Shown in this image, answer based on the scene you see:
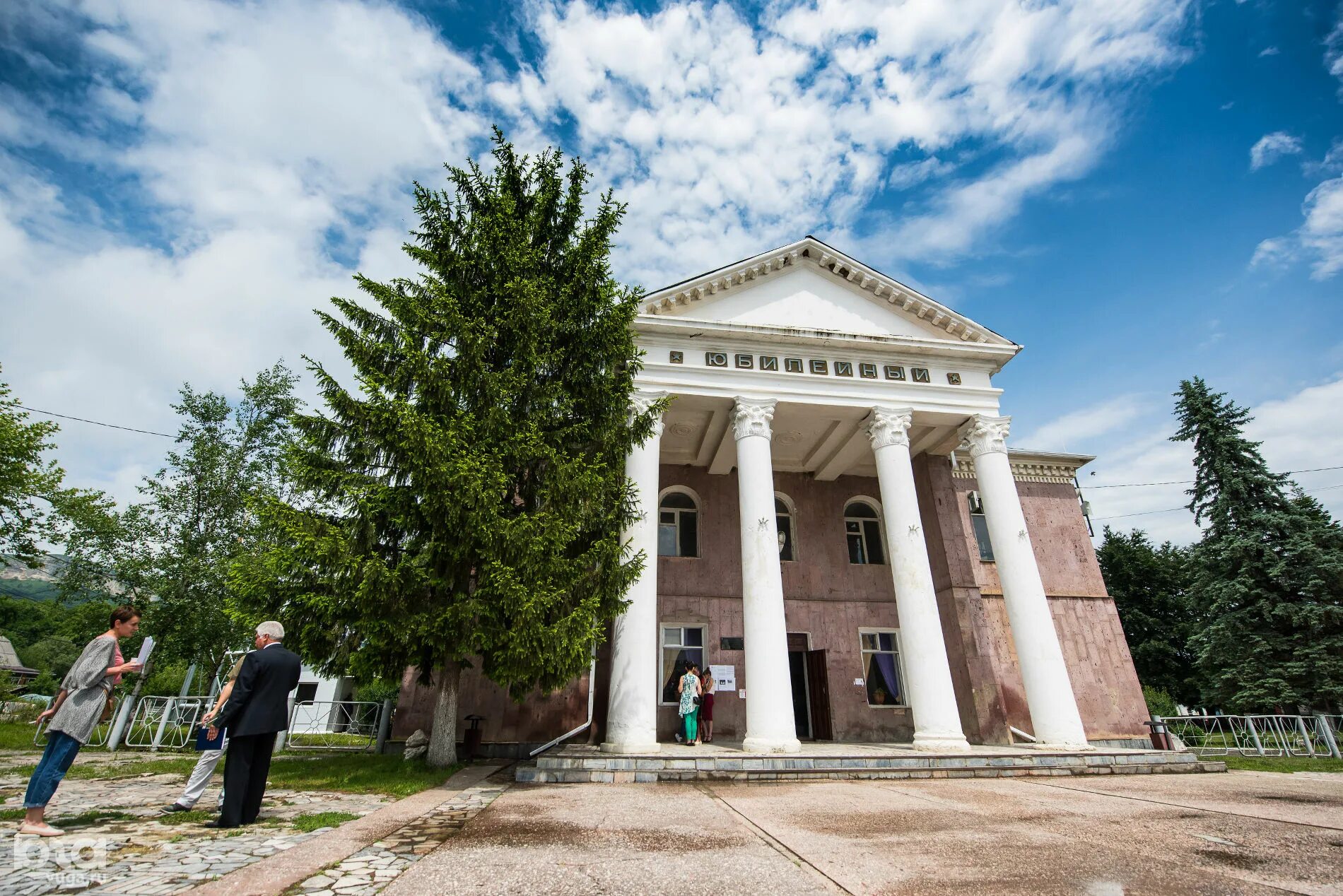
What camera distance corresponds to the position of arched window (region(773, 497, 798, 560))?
59.2 feet

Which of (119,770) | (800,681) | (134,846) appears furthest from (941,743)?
(119,770)

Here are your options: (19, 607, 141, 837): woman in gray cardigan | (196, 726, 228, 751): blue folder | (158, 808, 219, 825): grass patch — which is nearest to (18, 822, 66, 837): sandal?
(19, 607, 141, 837): woman in gray cardigan

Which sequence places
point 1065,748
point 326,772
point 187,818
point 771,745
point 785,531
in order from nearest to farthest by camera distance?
point 187,818 → point 326,772 → point 771,745 → point 1065,748 → point 785,531

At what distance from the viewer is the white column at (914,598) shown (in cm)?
1230

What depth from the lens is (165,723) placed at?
14547 millimetres

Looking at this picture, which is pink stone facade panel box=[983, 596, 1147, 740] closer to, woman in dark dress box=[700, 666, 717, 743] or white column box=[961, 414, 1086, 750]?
white column box=[961, 414, 1086, 750]

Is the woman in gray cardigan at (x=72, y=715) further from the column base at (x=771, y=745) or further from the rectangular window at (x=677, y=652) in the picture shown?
the rectangular window at (x=677, y=652)

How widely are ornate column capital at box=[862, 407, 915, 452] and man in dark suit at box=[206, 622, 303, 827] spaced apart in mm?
12869

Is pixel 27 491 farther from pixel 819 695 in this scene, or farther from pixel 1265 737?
pixel 1265 737

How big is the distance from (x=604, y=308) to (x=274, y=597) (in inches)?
285

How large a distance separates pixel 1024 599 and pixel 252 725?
14.4 m

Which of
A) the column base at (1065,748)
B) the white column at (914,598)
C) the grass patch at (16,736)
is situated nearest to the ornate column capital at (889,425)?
the white column at (914,598)

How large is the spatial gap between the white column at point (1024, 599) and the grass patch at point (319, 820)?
42.5 feet

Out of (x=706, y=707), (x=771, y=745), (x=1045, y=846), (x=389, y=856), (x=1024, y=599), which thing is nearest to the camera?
(x=389, y=856)
